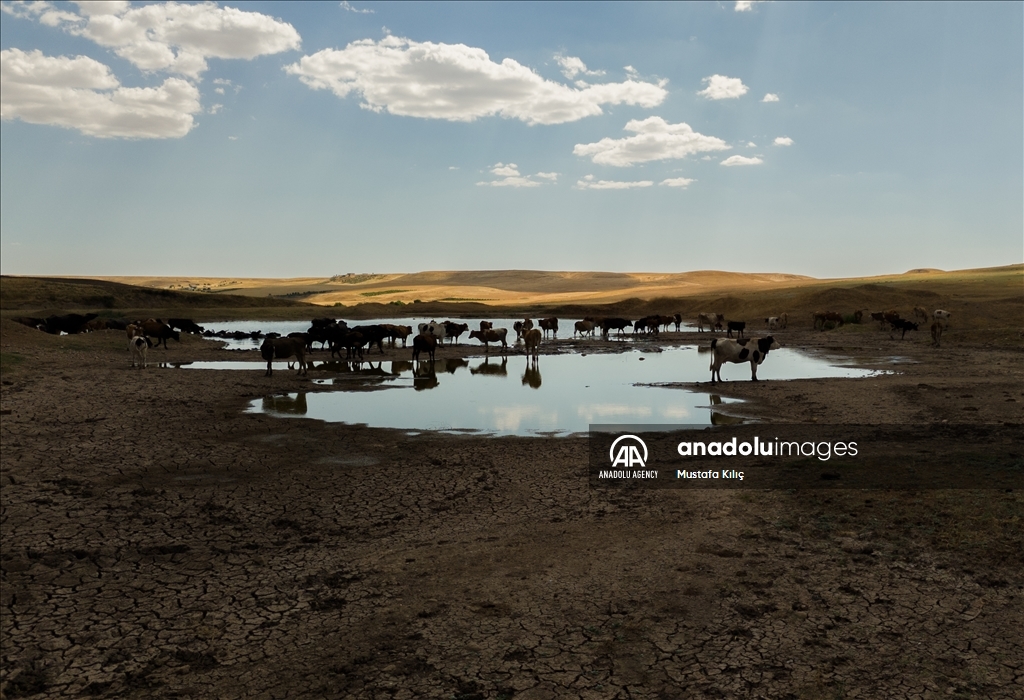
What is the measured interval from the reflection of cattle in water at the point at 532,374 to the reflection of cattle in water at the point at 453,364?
2.79m

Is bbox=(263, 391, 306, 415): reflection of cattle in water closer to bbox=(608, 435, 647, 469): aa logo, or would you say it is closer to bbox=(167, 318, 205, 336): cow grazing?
bbox=(608, 435, 647, 469): aa logo

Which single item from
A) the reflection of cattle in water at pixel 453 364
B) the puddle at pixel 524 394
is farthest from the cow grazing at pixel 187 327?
the reflection of cattle in water at pixel 453 364

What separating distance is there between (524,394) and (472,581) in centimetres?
1358

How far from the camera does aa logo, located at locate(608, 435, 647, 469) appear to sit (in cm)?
1180

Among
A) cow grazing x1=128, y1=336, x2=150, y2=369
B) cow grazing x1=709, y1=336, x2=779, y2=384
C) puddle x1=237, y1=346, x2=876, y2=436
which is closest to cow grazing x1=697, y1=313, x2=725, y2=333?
puddle x1=237, y1=346, x2=876, y2=436

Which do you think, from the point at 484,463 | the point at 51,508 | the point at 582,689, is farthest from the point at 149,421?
the point at 582,689

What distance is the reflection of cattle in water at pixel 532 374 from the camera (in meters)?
22.9

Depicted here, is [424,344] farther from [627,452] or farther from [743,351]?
[627,452]

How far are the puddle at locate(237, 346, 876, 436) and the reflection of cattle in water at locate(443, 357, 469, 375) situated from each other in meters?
0.04

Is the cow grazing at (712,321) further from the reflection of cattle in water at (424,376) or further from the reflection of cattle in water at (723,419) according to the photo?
the reflection of cattle in water at (723,419)

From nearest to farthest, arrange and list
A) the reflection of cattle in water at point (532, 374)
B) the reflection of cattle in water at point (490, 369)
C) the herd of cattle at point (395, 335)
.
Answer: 1. the herd of cattle at point (395, 335)
2. the reflection of cattle in water at point (532, 374)
3. the reflection of cattle in water at point (490, 369)

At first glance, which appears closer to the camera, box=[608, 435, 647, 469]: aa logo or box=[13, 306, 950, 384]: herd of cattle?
box=[608, 435, 647, 469]: aa logo

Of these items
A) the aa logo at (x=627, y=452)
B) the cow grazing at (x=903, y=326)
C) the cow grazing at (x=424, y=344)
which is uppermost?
the cow grazing at (x=903, y=326)

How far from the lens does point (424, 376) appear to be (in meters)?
25.1
